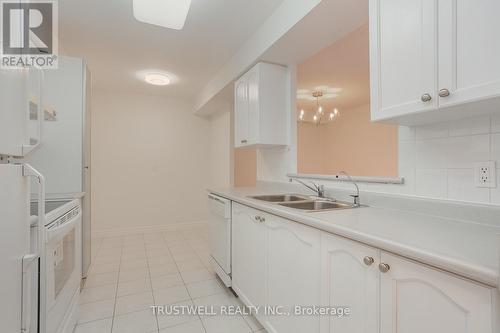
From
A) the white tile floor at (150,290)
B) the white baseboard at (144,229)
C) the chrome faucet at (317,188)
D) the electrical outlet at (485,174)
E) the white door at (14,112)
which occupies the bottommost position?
the white tile floor at (150,290)

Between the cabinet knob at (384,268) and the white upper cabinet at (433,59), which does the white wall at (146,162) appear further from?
the cabinet knob at (384,268)

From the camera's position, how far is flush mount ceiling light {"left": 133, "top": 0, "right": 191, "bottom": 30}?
4.89ft

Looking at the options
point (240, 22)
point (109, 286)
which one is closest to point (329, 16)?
point (240, 22)

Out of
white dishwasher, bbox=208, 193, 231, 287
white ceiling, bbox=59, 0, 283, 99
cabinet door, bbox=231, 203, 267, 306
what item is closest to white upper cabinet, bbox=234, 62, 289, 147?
white ceiling, bbox=59, 0, 283, 99

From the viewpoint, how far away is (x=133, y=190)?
13.8 ft

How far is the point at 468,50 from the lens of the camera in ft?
2.90

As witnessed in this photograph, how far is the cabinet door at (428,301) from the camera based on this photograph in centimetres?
63

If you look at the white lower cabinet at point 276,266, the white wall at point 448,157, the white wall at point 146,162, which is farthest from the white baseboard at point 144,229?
the white wall at point 448,157

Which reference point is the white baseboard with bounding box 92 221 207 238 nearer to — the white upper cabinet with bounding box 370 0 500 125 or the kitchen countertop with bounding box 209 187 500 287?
the kitchen countertop with bounding box 209 187 500 287

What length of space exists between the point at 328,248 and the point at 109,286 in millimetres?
2209

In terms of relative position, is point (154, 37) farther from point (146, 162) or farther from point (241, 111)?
point (146, 162)

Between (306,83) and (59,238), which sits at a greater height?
(306,83)

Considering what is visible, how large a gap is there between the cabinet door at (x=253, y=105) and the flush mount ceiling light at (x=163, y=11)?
917 millimetres

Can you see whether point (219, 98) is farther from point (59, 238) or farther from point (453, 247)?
point (453, 247)
